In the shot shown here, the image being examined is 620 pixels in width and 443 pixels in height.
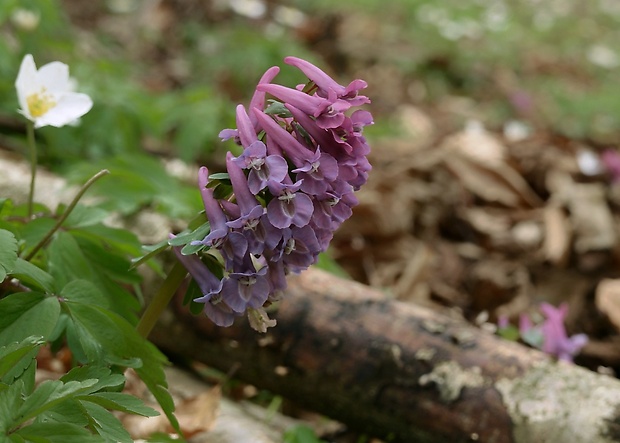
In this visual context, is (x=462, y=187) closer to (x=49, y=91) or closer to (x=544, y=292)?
(x=544, y=292)

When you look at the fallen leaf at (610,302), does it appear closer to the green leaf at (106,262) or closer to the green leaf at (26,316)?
the green leaf at (106,262)

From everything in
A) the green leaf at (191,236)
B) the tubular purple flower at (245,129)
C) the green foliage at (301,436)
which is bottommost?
the green foliage at (301,436)

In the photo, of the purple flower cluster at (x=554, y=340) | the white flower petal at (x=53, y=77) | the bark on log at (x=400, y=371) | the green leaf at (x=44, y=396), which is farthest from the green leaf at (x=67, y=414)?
the purple flower cluster at (x=554, y=340)

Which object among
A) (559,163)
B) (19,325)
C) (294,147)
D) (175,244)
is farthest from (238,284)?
(559,163)

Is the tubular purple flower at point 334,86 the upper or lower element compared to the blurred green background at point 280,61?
upper

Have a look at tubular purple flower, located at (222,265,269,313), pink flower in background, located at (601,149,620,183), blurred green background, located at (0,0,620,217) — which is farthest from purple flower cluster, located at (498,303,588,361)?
pink flower in background, located at (601,149,620,183)
